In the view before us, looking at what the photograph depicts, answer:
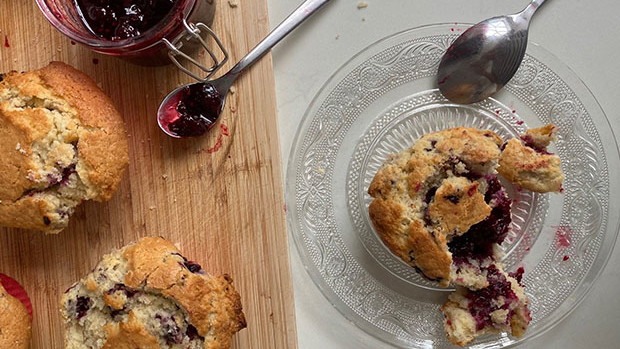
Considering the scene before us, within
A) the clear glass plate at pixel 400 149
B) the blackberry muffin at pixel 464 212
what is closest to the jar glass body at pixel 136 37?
the clear glass plate at pixel 400 149

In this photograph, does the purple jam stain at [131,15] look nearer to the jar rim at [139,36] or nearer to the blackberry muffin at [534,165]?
the jar rim at [139,36]

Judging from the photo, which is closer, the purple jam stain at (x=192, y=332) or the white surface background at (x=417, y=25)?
the purple jam stain at (x=192, y=332)

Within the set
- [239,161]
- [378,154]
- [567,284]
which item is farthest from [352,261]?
[567,284]

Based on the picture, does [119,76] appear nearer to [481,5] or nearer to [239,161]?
[239,161]

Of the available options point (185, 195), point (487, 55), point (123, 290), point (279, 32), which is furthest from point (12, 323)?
point (487, 55)

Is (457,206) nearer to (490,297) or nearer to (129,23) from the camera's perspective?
(490,297)

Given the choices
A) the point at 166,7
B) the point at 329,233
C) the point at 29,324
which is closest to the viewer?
the point at 166,7
